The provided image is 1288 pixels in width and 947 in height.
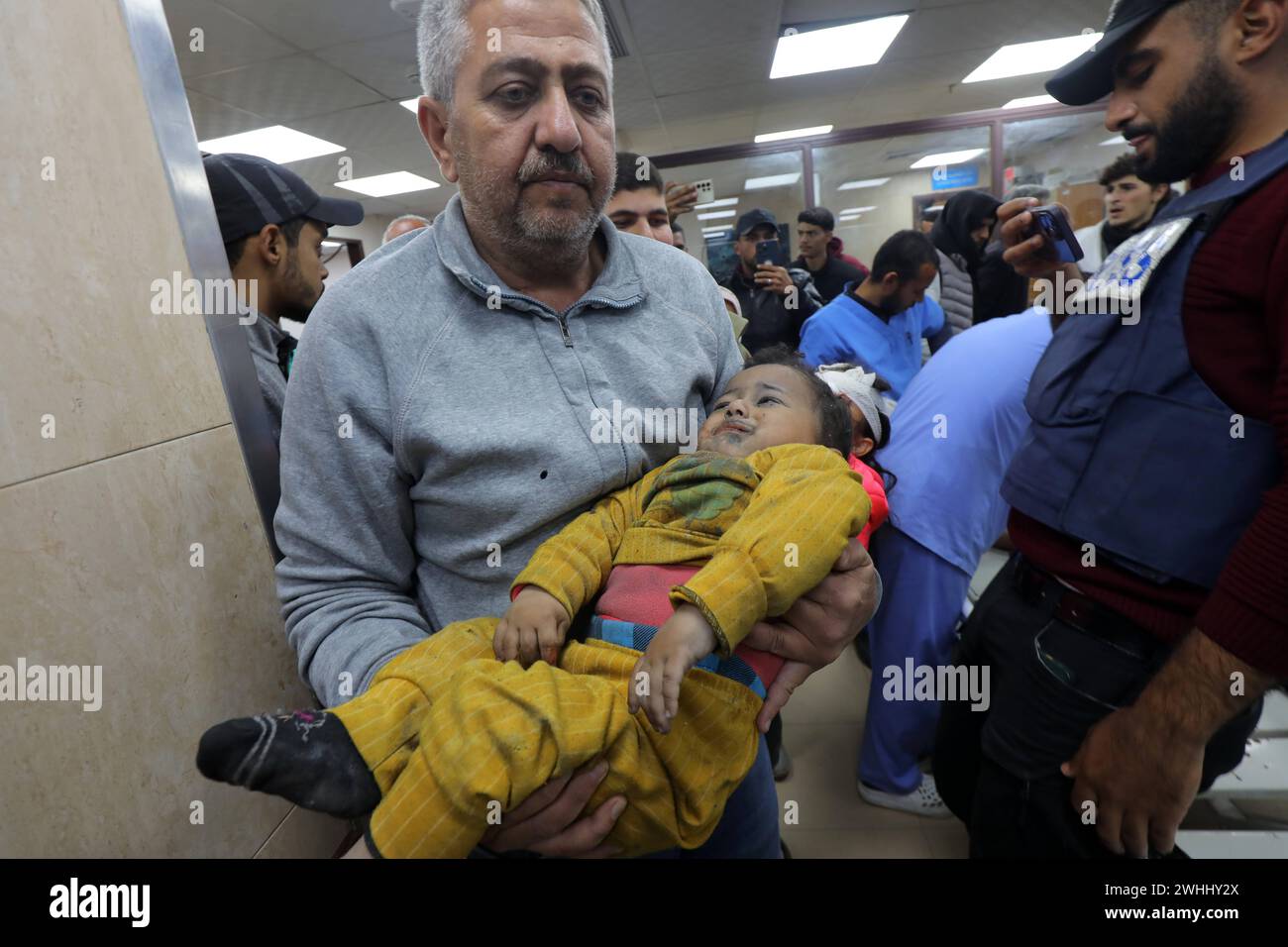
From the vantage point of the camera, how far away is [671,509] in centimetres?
115

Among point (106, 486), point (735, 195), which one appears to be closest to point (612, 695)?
point (106, 486)

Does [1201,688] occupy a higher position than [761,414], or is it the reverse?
[761,414]

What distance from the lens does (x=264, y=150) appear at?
680 cm

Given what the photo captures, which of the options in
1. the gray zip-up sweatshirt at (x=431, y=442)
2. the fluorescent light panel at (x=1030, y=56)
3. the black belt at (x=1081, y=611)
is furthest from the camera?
the fluorescent light panel at (x=1030, y=56)

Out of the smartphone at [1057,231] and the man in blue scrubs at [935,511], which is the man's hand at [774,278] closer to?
the man in blue scrubs at [935,511]

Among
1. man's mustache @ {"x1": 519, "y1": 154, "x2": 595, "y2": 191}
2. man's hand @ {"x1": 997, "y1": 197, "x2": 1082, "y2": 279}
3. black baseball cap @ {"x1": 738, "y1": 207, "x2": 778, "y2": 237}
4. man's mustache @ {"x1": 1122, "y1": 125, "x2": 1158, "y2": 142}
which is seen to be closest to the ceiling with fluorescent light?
black baseball cap @ {"x1": 738, "y1": 207, "x2": 778, "y2": 237}

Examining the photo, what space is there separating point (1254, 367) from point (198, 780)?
2.01 meters

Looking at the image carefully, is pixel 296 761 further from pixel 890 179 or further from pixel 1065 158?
pixel 890 179

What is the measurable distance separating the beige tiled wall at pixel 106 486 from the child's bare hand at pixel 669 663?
82cm

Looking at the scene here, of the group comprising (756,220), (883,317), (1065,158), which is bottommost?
(883,317)

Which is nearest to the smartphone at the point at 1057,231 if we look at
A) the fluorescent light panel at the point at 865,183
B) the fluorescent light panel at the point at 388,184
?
the fluorescent light panel at the point at 388,184

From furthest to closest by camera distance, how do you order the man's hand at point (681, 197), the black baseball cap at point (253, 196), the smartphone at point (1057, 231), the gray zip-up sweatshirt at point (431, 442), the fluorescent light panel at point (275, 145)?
the fluorescent light panel at point (275, 145), the man's hand at point (681, 197), the black baseball cap at point (253, 196), the smartphone at point (1057, 231), the gray zip-up sweatshirt at point (431, 442)

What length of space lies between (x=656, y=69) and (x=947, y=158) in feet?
20.0

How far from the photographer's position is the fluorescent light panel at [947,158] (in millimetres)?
9047
